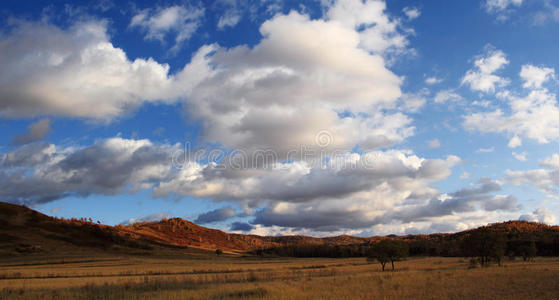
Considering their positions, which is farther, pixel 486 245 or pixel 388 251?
pixel 388 251

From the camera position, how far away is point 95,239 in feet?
591

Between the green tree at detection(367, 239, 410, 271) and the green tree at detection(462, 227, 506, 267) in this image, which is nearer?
the green tree at detection(462, 227, 506, 267)

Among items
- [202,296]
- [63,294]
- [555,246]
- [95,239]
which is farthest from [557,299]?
[95,239]

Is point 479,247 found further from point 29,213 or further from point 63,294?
point 29,213

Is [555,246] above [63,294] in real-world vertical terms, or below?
below

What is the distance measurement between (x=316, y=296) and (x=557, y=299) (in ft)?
54.2

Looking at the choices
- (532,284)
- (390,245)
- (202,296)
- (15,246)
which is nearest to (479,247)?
(390,245)

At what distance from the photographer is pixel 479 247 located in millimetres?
78562

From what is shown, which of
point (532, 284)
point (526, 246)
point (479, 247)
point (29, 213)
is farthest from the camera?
point (29, 213)

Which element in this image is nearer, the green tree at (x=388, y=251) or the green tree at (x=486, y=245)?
the green tree at (x=486, y=245)

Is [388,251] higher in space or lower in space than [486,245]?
lower

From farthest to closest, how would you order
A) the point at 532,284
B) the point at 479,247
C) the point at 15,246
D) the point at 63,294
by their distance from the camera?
the point at 15,246 → the point at 479,247 → the point at 532,284 → the point at 63,294

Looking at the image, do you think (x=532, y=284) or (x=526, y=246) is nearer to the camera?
(x=532, y=284)

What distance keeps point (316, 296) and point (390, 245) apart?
58.6m
